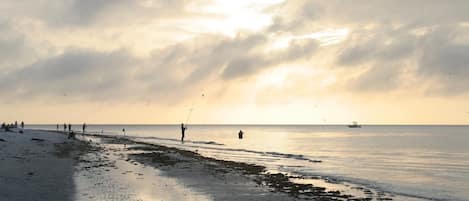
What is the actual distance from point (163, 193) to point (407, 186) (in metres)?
15.3

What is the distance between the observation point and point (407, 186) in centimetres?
2756

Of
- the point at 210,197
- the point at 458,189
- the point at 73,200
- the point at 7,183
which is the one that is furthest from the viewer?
the point at 458,189

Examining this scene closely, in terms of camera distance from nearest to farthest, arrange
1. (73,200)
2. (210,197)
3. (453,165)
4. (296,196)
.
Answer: (73,200) < (210,197) < (296,196) < (453,165)

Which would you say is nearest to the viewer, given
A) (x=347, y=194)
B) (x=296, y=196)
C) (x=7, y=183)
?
(x=7, y=183)

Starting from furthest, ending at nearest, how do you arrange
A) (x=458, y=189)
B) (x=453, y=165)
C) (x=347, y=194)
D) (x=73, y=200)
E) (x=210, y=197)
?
(x=453, y=165), (x=458, y=189), (x=347, y=194), (x=210, y=197), (x=73, y=200)

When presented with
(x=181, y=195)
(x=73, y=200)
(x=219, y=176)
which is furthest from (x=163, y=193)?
(x=219, y=176)

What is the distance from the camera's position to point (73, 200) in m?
16.4

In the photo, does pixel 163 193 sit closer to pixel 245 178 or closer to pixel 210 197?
pixel 210 197

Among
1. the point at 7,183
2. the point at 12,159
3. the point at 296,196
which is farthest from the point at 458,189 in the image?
the point at 12,159

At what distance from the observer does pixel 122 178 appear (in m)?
23.7

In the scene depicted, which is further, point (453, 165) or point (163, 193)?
point (453, 165)

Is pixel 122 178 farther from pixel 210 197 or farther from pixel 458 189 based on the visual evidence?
pixel 458 189

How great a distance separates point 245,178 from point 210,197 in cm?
792

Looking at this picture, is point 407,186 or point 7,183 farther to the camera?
point 407,186
